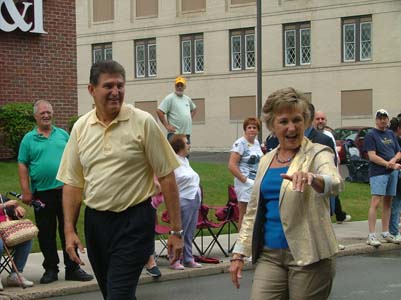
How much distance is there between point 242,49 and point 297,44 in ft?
10.4

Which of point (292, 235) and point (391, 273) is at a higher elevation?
point (292, 235)

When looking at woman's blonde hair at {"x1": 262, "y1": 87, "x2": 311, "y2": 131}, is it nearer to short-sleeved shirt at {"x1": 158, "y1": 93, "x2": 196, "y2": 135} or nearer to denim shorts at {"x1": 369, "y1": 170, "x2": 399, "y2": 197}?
denim shorts at {"x1": 369, "y1": 170, "x2": 399, "y2": 197}

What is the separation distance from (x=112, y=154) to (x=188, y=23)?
3980 cm

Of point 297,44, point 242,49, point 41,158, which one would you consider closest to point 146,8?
point 242,49

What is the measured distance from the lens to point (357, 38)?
39.7 m

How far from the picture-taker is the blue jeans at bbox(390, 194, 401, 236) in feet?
41.9

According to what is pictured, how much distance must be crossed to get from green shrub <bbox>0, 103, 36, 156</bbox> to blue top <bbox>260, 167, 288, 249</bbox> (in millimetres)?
12332

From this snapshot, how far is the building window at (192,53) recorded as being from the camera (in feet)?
145

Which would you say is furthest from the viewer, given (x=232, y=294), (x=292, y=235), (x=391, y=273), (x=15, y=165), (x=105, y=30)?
(x=105, y=30)

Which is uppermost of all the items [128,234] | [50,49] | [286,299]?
[50,49]

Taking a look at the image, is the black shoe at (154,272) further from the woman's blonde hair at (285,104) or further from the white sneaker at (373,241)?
the woman's blonde hair at (285,104)

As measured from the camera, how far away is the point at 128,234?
204 inches

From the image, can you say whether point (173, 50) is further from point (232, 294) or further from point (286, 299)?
point (286, 299)

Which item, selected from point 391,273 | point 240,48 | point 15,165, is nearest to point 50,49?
point 15,165
